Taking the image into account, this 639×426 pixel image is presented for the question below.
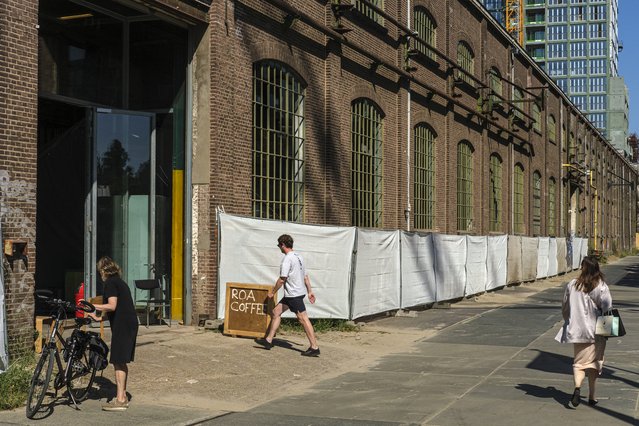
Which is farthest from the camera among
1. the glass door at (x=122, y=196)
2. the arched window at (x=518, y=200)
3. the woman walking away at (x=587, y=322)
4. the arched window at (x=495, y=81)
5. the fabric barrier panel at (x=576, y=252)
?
the fabric barrier panel at (x=576, y=252)

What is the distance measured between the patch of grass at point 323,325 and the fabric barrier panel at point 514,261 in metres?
15.3

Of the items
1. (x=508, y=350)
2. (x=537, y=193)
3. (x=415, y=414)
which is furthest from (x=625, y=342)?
(x=537, y=193)

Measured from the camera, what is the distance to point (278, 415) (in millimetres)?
8641

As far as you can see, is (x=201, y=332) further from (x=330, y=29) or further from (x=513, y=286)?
(x=513, y=286)

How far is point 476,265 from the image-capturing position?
25.8 metres

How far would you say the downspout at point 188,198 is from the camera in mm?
14516

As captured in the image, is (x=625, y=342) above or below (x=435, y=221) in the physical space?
below

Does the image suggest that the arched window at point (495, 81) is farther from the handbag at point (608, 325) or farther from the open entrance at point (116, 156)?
the handbag at point (608, 325)

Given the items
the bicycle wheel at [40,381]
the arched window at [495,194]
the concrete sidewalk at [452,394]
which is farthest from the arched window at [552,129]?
the bicycle wheel at [40,381]

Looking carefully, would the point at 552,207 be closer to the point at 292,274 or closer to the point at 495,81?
the point at 495,81

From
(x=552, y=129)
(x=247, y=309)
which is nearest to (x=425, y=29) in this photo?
(x=247, y=309)

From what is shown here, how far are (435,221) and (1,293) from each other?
2021cm

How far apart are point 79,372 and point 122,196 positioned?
22.1 feet

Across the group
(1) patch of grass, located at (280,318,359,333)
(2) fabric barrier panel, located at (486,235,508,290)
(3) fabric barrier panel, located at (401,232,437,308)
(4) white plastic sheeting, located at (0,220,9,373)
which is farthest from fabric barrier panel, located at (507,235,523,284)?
(4) white plastic sheeting, located at (0,220,9,373)
